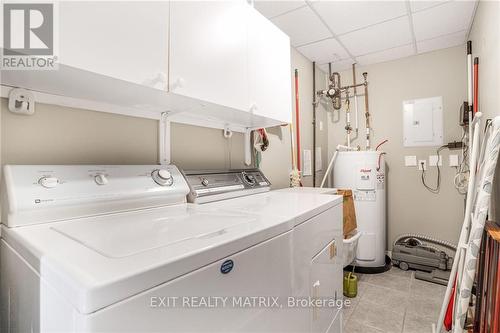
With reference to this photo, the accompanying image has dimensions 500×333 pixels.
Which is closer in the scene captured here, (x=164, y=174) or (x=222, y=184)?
(x=164, y=174)

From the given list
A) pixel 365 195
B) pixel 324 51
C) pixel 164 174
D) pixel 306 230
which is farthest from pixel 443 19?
pixel 164 174

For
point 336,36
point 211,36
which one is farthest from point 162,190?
point 336,36

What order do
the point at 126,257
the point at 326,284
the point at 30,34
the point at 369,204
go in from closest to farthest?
the point at 126,257
the point at 30,34
the point at 326,284
the point at 369,204

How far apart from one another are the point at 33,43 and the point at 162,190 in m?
0.67

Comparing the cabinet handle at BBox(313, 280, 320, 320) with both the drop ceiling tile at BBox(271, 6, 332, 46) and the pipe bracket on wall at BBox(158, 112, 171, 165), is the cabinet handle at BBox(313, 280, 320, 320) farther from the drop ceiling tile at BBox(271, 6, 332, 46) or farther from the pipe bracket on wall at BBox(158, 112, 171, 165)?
the drop ceiling tile at BBox(271, 6, 332, 46)

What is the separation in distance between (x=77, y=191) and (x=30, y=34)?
0.49 meters

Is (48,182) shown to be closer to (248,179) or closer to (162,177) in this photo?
(162,177)

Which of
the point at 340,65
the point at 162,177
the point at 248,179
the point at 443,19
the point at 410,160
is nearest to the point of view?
the point at 162,177

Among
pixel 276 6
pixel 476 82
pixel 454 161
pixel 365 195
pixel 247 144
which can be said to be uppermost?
pixel 276 6

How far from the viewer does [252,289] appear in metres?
0.76

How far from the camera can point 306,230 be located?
1106 mm

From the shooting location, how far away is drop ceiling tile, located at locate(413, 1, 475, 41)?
207 centimetres

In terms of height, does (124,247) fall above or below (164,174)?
below

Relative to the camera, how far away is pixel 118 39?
2.85ft
